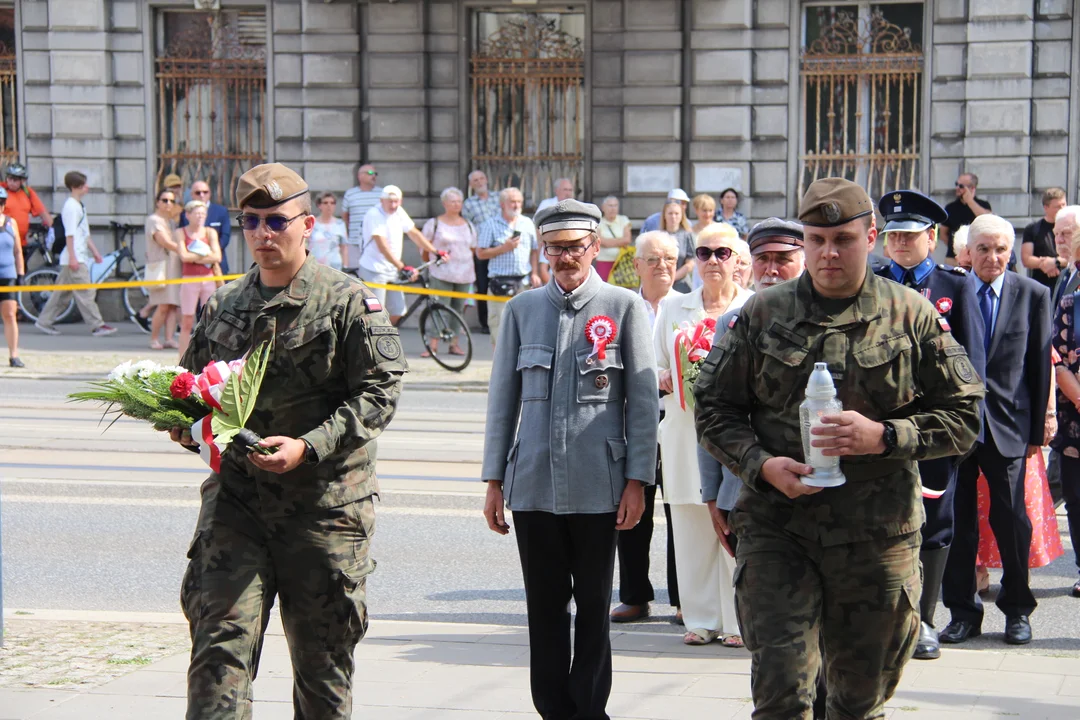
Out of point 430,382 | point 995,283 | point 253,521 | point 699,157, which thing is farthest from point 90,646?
point 699,157

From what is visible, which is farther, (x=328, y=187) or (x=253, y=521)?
(x=328, y=187)

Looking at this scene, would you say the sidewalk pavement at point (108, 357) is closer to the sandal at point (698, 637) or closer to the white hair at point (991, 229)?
the sandal at point (698, 637)

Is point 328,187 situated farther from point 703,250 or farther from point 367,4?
point 703,250

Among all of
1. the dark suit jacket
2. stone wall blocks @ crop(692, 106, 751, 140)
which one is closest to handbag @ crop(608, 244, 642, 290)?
the dark suit jacket

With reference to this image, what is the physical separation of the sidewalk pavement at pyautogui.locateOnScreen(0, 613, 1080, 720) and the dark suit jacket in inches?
39.7

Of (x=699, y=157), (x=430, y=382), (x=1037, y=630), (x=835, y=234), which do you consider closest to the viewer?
(x=835, y=234)

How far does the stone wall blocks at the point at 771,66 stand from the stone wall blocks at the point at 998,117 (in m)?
2.54

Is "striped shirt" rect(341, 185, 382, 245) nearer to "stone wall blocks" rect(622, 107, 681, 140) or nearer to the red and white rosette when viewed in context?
"stone wall blocks" rect(622, 107, 681, 140)

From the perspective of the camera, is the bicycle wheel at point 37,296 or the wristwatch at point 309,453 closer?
the wristwatch at point 309,453

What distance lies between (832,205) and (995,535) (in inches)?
131

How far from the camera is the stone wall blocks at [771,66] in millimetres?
21172

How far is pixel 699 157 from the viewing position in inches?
841

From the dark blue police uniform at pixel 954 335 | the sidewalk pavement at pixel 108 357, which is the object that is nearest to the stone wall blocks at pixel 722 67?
the sidewalk pavement at pixel 108 357

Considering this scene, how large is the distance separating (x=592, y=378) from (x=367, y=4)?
58.8ft
